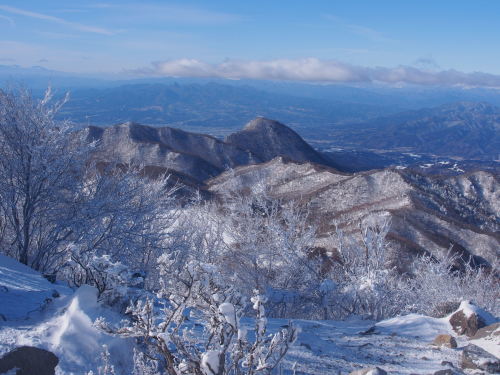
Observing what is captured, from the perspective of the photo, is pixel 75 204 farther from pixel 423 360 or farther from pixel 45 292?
pixel 423 360

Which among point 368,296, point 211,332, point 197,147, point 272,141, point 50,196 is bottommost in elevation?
point 197,147

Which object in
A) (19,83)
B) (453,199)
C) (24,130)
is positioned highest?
(19,83)

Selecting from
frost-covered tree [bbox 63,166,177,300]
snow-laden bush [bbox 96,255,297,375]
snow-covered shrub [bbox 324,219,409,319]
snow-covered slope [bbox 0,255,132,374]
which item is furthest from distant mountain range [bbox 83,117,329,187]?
snow-laden bush [bbox 96,255,297,375]

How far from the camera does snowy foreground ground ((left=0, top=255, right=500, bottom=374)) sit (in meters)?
4.82

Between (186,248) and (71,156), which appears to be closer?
(71,156)

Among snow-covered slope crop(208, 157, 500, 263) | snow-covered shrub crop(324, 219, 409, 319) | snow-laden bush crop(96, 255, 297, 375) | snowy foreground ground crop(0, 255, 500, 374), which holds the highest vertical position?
snow-laden bush crop(96, 255, 297, 375)

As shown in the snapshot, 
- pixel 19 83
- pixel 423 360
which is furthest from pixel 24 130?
pixel 423 360

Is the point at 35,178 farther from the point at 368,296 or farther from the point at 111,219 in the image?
the point at 368,296

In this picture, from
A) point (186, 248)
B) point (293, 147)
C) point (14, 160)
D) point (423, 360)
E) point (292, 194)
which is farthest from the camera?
point (293, 147)

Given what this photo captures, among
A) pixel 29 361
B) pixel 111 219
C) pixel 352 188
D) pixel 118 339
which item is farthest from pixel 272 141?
pixel 29 361

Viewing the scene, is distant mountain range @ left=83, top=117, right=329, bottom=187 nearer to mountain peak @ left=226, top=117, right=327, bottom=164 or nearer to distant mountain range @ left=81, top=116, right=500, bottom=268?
mountain peak @ left=226, top=117, right=327, bottom=164

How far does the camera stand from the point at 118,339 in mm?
4938

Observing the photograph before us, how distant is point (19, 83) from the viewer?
1029cm

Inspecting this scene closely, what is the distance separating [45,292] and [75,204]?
4.21m
